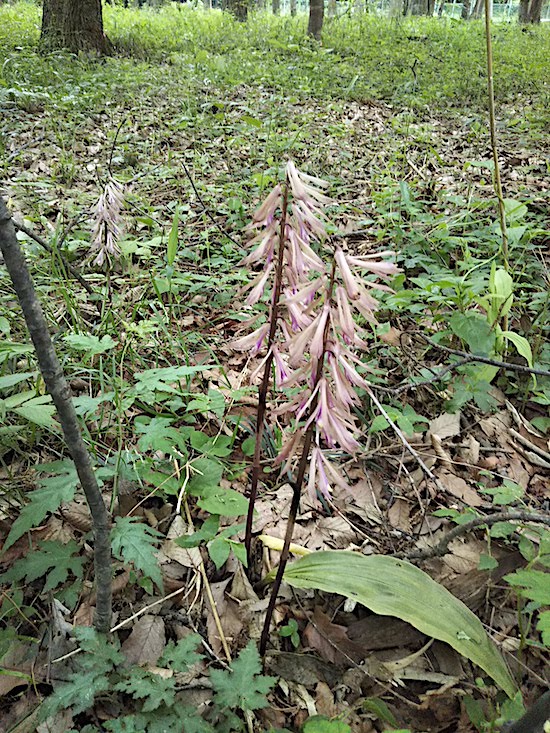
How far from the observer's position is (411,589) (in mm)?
1447

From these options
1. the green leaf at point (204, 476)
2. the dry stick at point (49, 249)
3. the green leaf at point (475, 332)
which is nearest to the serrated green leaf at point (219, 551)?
the green leaf at point (204, 476)

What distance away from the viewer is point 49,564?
1.50m

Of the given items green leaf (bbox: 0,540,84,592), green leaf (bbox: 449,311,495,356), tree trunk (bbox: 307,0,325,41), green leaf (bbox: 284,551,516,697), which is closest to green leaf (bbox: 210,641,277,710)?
green leaf (bbox: 284,551,516,697)

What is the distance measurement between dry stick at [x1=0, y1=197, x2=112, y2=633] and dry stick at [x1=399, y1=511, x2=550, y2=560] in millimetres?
961

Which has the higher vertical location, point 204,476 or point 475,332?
point 475,332

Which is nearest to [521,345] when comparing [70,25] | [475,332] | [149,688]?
[475,332]

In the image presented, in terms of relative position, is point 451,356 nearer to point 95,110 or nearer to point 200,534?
point 200,534

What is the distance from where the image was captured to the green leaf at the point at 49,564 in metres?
1.47

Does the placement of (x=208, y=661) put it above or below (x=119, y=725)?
below

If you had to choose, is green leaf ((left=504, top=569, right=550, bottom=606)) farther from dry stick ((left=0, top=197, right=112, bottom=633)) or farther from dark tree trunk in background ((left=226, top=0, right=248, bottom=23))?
dark tree trunk in background ((left=226, top=0, right=248, bottom=23))

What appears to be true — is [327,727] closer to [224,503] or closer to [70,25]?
[224,503]

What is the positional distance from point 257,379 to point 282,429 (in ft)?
1.21

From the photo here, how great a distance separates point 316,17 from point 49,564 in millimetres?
11371

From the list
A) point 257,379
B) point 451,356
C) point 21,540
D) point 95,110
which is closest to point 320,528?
point 257,379
